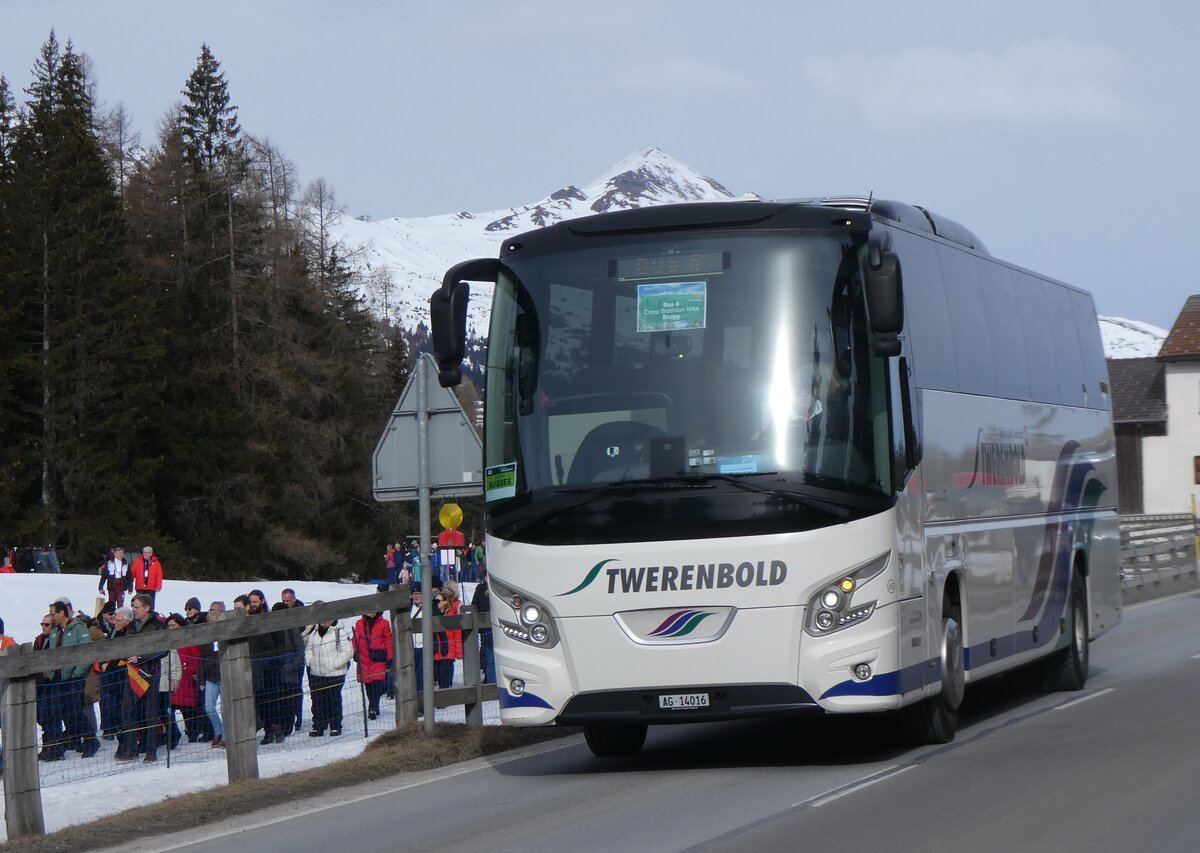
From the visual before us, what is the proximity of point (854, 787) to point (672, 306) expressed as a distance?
311 centimetres

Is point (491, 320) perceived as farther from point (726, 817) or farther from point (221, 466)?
point (221, 466)

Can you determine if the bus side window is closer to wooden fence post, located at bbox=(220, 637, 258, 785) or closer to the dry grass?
the dry grass

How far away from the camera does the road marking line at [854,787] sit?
9727mm

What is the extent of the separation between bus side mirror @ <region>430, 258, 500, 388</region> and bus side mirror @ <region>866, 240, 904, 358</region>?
2562 millimetres

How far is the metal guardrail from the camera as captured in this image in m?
34.7

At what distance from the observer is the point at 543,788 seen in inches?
442

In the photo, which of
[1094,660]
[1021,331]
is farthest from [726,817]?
[1094,660]

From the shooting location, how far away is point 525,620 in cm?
1129

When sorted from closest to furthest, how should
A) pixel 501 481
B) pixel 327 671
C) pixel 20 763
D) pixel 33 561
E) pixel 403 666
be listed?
1. pixel 20 763
2. pixel 501 481
3. pixel 403 666
4. pixel 327 671
5. pixel 33 561

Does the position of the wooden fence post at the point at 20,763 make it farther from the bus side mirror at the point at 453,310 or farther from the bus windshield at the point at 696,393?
the bus side mirror at the point at 453,310

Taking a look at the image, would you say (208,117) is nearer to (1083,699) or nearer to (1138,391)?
(1138,391)

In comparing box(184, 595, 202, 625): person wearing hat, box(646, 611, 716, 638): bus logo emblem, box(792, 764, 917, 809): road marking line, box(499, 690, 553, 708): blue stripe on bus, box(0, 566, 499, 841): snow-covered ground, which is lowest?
box(0, 566, 499, 841): snow-covered ground

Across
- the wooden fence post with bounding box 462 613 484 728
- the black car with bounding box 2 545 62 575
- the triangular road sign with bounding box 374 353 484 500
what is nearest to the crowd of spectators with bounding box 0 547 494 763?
the wooden fence post with bounding box 462 613 484 728

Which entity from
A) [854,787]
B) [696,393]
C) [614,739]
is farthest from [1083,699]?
[696,393]
